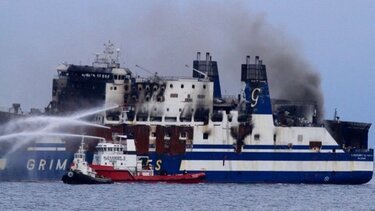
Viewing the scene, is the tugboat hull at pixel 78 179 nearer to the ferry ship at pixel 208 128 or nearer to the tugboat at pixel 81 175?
the tugboat at pixel 81 175

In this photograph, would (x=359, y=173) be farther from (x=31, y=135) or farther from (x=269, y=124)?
(x=31, y=135)

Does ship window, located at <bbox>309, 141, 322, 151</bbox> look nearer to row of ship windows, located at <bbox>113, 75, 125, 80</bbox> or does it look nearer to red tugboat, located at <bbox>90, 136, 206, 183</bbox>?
red tugboat, located at <bbox>90, 136, 206, 183</bbox>

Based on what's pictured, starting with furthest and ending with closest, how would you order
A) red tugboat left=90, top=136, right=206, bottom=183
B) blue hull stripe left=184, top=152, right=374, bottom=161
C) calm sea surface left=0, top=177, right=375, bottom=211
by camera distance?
blue hull stripe left=184, top=152, right=374, bottom=161, red tugboat left=90, top=136, right=206, bottom=183, calm sea surface left=0, top=177, right=375, bottom=211

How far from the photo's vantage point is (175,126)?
110875 mm

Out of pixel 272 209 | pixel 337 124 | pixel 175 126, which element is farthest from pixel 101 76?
pixel 272 209

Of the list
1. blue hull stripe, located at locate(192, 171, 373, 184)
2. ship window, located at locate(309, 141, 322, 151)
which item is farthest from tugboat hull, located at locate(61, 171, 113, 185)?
ship window, located at locate(309, 141, 322, 151)

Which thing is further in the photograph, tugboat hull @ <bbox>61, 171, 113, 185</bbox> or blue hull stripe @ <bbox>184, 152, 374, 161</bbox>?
blue hull stripe @ <bbox>184, 152, 374, 161</bbox>

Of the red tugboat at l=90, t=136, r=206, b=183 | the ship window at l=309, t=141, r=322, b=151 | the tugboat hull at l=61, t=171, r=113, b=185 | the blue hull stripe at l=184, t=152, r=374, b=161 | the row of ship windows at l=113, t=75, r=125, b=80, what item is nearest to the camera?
the tugboat hull at l=61, t=171, r=113, b=185

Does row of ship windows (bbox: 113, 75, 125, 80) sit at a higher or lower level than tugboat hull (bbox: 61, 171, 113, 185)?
higher

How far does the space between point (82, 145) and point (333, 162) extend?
17417 mm

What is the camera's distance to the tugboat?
340ft

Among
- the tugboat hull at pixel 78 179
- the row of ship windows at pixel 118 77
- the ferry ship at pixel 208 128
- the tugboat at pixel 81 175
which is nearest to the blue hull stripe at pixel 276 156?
the ferry ship at pixel 208 128

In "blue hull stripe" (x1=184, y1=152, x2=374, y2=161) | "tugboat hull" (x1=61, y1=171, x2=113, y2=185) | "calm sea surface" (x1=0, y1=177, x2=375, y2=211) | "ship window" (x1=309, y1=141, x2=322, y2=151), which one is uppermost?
"ship window" (x1=309, y1=141, x2=322, y2=151)

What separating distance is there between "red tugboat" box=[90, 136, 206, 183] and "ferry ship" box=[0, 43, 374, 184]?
2.82 feet
